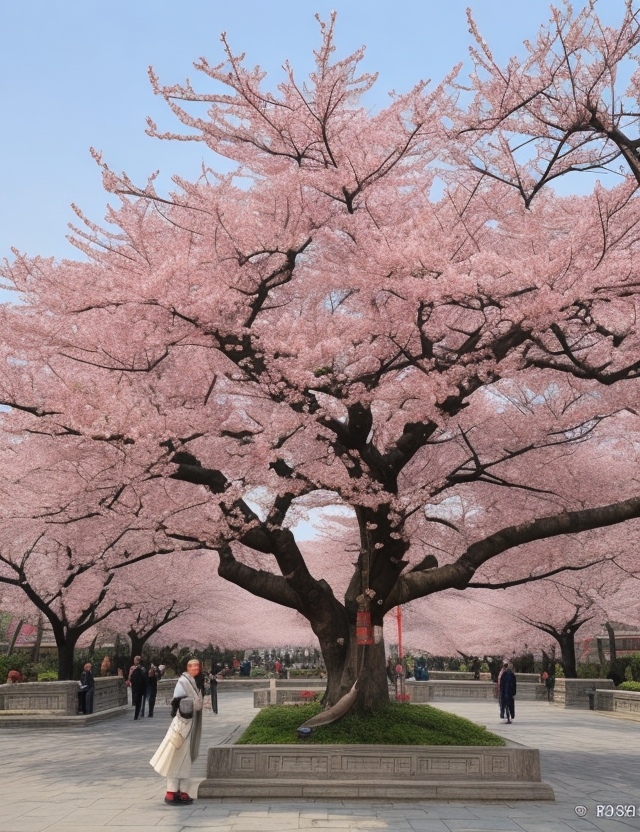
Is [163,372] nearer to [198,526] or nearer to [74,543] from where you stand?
[198,526]

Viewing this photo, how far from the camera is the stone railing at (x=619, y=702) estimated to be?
29125 millimetres

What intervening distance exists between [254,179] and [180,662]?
39.7m

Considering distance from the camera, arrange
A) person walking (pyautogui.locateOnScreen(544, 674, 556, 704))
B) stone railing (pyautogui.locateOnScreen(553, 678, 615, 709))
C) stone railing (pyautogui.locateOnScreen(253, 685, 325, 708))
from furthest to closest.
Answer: person walking (pyautogui.locateOnScreen(544, 674, 556, 704)) → stone railing (pyautogui.locateOnScreen(553, 678, 615, 709)) → stone railing (pyautogui.locateOnScreen(253, 685, 325, 708))

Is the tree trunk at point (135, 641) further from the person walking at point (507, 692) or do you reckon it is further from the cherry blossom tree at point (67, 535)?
the person walking at point (507, 692)

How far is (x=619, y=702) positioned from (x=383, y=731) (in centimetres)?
2056

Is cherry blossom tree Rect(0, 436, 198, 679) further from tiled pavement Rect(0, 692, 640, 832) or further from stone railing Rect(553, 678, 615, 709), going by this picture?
stone railing Rect(553, 678, 615, 709)

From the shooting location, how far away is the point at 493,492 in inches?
768

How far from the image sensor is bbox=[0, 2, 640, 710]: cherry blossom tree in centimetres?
1180

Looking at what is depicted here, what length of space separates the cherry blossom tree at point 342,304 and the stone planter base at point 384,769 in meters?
2.51

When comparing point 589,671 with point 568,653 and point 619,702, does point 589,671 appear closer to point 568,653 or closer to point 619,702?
point 568,653

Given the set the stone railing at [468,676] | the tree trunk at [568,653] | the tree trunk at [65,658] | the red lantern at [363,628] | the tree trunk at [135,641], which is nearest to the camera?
the red lantern at [363,628]

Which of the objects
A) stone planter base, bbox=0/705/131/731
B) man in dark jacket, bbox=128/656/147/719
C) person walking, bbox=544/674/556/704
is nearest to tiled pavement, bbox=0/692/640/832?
stone planter base, bbox=0/705/131/731

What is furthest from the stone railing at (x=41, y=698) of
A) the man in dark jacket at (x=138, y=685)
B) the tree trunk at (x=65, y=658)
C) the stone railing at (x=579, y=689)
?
the stone railing at (x=579, y=689)

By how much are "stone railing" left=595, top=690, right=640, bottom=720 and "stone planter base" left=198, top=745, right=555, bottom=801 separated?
1887 centimetres
